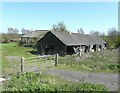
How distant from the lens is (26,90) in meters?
8.20

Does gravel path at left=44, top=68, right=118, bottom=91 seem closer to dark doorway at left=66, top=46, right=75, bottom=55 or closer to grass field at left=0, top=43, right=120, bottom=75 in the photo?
grass field at left=0, top=43, right=120, bottom=75

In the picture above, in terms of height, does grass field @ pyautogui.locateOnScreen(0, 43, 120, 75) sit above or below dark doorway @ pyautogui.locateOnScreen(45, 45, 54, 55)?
below

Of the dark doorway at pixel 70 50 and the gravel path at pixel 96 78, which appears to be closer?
the gravel path at pixel 96 78

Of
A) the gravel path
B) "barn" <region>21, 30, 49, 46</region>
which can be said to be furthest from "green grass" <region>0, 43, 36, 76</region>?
"barn" <region>21, 30, 49, 46</region>

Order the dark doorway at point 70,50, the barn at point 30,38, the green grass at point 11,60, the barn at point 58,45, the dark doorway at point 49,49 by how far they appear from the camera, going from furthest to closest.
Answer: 1. the barn at point 30,38
2. the dark doorway at point 49,49
3. the dark doorway at point 70,50
4. the barn at point 58,45
5. the green grass at point 11,60

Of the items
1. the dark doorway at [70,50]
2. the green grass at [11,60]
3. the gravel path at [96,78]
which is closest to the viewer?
the gravel path at [96,78]

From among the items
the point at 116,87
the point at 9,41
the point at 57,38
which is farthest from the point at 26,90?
the point at 9,41

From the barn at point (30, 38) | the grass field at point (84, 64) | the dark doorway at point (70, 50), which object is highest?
the barn at point (30, 38)

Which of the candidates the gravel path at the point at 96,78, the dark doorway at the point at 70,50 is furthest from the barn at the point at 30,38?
the gravel path at the point at 96,78

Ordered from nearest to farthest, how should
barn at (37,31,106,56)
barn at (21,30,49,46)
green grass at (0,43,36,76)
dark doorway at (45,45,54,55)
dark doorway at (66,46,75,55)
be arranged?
green grass at (0,43,36,76)
barn at (37,31,106,56)
dark doorway at (66,46,75,55)
dark doorway at (45,45,54,55)
barn at (21,30,49,46)

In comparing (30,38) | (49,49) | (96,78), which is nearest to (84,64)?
(96,78)

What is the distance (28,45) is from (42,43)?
1891cm

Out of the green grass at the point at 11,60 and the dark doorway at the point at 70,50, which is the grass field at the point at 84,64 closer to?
the green grass at the point at 11,60

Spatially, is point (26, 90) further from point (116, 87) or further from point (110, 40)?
point (110, 40)
